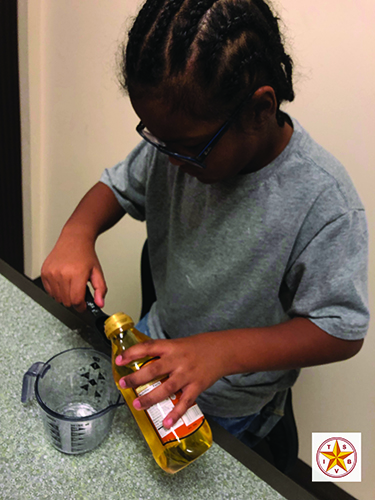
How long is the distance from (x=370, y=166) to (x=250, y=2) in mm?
613

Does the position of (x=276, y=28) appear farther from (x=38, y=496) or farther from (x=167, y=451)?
(x=38, y=496)

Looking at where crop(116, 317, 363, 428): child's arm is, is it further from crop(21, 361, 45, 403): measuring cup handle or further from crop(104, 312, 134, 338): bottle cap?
crop(21, 361, 45, 403): measuring cup handle

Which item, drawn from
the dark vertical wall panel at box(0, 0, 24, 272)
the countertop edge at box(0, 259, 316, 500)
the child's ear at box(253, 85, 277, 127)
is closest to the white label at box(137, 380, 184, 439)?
the countertop edge at box(0, 259, 316, 500)

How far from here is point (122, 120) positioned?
1.45m

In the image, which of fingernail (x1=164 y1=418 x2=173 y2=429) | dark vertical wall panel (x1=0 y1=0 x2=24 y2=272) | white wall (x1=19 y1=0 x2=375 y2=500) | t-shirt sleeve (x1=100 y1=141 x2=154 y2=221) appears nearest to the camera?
fingernail (x1=164 y1=418 x2=173 y2=429)

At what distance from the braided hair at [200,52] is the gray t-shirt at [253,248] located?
18 centimetres

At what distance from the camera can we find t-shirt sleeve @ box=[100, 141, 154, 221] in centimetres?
86

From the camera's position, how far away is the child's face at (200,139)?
0.54 metres

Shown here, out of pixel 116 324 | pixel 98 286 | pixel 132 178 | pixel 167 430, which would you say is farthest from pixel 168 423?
pixel 132 178

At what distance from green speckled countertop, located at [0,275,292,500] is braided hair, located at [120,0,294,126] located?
1.47ft

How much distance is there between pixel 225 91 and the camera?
20.4 inches

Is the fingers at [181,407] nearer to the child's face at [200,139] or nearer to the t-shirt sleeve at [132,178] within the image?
the child's face at [200,139]

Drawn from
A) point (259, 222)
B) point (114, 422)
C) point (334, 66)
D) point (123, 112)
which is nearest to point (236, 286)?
point (259, 222)

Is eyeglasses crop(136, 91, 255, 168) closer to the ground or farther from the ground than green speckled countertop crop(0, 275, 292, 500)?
farther from the ground
